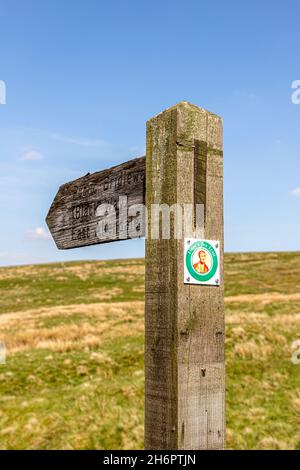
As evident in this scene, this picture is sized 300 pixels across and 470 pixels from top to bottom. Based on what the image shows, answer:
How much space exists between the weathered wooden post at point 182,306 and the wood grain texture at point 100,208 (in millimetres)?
237

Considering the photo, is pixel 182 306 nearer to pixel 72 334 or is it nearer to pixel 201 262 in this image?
pixel 201 262

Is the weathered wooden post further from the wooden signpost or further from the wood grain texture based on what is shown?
the wood grain texture

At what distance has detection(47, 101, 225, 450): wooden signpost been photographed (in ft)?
7.88

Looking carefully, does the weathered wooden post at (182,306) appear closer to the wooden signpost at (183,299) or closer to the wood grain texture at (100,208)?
the wooden signpost at (183,299)

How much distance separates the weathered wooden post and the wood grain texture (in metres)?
0.24

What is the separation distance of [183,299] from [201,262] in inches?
8.9

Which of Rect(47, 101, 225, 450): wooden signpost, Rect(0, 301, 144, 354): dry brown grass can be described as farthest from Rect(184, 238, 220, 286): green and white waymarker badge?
Rect(0, 301, 144, 354): dry brown grass

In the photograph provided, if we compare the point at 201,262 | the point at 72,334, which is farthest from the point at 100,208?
the point at 72,334

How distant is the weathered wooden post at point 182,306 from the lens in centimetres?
240

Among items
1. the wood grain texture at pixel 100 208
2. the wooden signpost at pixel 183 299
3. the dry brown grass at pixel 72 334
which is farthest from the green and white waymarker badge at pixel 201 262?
the dry brown grass at pixel 72 334

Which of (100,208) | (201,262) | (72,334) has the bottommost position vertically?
(72,334)

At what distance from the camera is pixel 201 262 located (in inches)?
98.5

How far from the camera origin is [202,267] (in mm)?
2510
